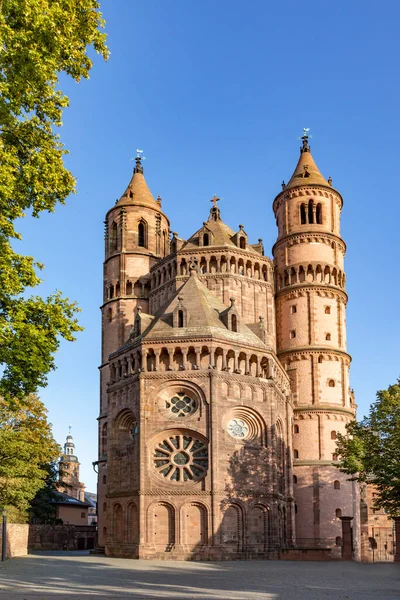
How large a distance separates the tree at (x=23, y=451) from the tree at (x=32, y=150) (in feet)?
83.2

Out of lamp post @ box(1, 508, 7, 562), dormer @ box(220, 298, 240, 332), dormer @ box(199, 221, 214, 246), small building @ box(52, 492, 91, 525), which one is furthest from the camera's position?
small building @ box(52, 492, 91, 525)

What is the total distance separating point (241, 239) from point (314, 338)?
11069mm

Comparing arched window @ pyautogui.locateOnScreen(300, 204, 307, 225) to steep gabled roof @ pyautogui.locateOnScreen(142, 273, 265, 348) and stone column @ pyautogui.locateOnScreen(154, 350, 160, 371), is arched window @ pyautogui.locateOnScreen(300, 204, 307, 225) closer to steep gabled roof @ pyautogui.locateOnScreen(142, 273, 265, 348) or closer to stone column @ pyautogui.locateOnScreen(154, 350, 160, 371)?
steep gabled roof @ pyautogui.locateOnScreen(142, 273, 265, 348)

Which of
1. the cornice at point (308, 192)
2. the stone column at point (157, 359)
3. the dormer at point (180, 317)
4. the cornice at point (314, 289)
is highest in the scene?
the cornice at point (308, 192)

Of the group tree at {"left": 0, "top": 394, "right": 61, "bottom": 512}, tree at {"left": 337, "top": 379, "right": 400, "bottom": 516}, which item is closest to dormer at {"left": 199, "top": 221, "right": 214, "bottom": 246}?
tree at {"left": 0, "top": 394, "right": 61, "bottom": 512}

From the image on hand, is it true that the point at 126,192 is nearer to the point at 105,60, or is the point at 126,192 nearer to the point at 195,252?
the point at 195,252

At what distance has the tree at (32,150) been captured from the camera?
21438 mm

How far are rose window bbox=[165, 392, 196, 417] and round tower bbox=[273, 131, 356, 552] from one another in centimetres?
1651

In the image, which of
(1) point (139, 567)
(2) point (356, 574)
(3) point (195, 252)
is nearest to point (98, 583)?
(1) point (139, 567)

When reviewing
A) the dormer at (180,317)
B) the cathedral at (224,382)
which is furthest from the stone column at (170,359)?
the dormer at (180,317)

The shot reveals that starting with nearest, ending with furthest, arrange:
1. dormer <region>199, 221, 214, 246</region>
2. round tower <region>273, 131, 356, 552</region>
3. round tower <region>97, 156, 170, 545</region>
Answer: round tower <region>273, 131, 356, 552</region> < dormer <region>199, 221, 214, 246</region> < round tower <region>97, 156, 170, 545</region>

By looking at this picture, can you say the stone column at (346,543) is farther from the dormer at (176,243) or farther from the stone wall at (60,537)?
the stone wall at (60,537)

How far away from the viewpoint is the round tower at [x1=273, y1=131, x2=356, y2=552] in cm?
6022

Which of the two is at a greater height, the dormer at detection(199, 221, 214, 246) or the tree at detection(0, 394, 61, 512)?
the dormer at detection(199, 221, 214, 246)
